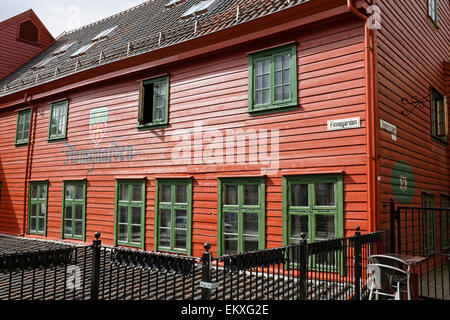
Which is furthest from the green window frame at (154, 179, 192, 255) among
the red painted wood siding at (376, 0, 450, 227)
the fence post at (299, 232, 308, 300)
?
the fence post at (299, 232, 308, 300)

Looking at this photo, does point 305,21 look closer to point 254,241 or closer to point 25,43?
point 254,241

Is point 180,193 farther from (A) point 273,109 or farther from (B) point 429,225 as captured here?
(B) point 429,225

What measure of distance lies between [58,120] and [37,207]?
3.72 metres

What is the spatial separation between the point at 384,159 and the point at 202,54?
559cm

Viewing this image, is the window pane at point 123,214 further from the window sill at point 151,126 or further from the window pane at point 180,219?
the window sill at point 151,126

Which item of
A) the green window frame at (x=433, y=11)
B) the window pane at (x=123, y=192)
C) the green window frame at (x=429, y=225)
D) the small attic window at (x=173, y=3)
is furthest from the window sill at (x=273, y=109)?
the small attic window at (x=173, y=3)

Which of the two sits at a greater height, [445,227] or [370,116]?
[370,116]

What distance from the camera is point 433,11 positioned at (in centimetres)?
1227

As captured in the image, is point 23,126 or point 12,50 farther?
point 12,50

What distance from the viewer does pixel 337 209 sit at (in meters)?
7.95

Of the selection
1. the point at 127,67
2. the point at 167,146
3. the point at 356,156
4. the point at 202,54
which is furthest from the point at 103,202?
the point at 356,156

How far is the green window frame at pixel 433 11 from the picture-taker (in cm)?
1189

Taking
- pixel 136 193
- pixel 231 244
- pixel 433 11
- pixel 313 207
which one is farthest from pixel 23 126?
pixel 433 11

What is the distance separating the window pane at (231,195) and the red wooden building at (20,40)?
17.5 m
